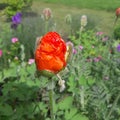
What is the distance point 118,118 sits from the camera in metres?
2.49

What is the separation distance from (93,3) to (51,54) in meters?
13.0

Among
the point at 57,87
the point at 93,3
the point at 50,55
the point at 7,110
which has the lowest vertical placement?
the point at 93,3

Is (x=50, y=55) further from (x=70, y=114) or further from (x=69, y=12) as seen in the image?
(x=69, y=12)

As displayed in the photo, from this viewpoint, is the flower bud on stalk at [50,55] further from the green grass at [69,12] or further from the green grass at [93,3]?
the green grass at [93,3]

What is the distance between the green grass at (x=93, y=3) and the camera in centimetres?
1311

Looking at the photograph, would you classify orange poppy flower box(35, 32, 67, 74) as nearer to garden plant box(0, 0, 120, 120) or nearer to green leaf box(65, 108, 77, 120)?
garden plant box(0, 0, 120, 120)

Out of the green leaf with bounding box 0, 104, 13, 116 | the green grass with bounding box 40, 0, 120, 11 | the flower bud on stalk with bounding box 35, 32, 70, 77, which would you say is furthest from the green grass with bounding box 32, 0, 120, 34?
the flower bud on stalk with bounding box 35, 32, 70, 77

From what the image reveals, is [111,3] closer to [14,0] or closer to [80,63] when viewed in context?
[14,0]

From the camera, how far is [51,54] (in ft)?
3.78

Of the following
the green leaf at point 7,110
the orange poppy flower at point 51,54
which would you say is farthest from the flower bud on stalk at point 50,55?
the green leaf at point 7,110

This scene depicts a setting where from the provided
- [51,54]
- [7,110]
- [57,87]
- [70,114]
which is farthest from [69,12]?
[51,54]

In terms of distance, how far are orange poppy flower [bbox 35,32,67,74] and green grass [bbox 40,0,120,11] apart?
467 inches

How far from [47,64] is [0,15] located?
10891 mm

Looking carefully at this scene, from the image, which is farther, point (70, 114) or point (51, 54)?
point (70, 114)
